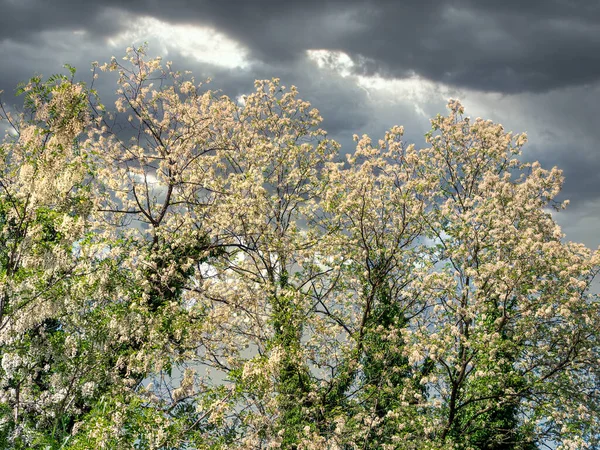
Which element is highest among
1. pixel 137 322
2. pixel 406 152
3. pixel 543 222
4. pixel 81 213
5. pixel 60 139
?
pixel 406 152

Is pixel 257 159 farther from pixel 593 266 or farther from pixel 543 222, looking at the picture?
pixel 593 266

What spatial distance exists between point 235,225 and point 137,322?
5.47m

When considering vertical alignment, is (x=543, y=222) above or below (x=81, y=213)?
above

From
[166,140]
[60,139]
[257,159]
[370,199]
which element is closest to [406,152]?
[370,199]

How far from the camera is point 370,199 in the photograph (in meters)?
17.7

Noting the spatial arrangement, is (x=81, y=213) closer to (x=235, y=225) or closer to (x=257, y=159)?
(x=235, y=225)

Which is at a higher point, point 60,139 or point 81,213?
point 60,139

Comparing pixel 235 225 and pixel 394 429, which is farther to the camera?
pixel 235 225

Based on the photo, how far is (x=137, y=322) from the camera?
45.1 feet

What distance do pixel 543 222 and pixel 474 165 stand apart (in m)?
3.16

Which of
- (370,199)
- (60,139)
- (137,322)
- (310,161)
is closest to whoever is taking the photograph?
(60,139)

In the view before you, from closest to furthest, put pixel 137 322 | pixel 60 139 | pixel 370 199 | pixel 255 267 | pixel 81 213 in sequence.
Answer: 1. pixel 60 139
2. pixel 81 213
3. pixel 137 322
4. pixel 370 199
5. pixel 255 267

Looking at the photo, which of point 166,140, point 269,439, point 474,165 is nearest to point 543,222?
point 474,165

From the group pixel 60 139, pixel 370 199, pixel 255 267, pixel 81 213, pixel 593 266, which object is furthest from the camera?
pixel 255 267
